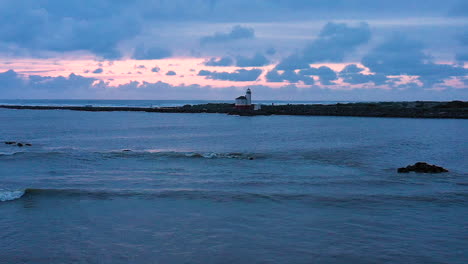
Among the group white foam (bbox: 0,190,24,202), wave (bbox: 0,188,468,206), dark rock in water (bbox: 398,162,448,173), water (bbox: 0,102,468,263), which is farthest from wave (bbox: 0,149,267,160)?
white foam (bbox: 0,190,24,202)

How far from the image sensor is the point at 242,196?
15383 mm

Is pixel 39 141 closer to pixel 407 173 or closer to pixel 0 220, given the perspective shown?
pixel 0 220

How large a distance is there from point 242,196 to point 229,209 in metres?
1.71

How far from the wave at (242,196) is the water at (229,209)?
0.12ft

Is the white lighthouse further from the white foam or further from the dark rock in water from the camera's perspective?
the white foam

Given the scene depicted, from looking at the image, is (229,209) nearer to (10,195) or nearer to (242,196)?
(242,196)

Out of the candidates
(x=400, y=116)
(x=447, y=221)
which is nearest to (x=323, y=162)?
(x=447, y=221)

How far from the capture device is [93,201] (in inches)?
577

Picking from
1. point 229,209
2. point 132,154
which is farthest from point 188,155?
point 229,209

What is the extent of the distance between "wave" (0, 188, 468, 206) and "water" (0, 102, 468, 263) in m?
0.04

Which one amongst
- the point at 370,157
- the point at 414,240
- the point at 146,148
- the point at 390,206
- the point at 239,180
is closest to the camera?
the point at 414,240

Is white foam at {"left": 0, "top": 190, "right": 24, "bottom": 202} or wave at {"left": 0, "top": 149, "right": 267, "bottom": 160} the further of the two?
wave at {"left": 0, "top": 149, "right": 267, "bottom": 160}

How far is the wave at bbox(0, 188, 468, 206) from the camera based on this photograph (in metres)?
14.7

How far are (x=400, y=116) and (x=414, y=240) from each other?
63.9 meters
